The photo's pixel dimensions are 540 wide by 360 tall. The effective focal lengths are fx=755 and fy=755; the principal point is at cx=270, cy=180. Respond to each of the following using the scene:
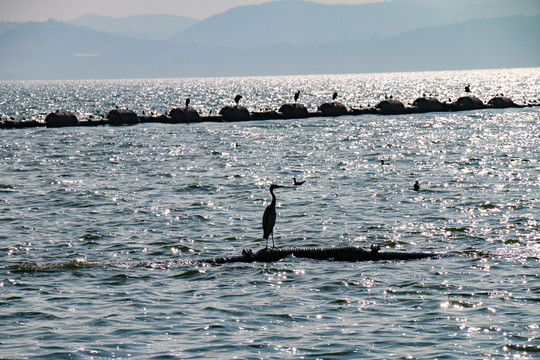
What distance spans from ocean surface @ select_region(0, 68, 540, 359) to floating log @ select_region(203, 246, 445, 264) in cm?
24

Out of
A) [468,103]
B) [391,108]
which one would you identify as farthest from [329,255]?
[468,103]

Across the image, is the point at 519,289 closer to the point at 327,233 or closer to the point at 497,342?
the point at 497,342

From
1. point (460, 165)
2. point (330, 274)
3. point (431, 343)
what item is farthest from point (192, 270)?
point (460, 165)

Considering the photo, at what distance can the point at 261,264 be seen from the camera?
20.0m

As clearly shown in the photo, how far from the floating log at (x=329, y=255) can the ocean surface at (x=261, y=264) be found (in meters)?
0.24

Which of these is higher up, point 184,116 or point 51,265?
point 184,116

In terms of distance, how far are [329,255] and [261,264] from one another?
1.83 m

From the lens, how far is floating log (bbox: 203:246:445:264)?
1986 cm

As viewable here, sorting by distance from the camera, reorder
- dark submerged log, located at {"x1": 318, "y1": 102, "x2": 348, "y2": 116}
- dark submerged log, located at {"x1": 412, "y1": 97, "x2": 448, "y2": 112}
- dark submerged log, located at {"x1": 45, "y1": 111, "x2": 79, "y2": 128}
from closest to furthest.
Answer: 1. dark submerged log, located at {"x1": 45, "y1": 111, "x2": 79, "y2": 128}
2. dark submerged log, located at {"x1": 318, "y1": 102, "x2": 348, "y2": 116}
3. dark submerged log, located at {"x1": 412, "y1": 97, "x2": 448, "y2": 112}

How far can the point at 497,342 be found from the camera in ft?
45.9

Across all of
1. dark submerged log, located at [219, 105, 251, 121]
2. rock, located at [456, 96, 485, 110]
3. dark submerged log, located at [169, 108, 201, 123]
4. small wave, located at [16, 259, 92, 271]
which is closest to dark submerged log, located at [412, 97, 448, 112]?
rock, located at [456, 96, 485, 110]

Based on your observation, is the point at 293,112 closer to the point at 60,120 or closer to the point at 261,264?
the point at 60,120

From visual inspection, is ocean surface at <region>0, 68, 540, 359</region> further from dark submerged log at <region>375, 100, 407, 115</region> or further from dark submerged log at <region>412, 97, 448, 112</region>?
dark submerged log at <region>412, 97, 448, 112</region>

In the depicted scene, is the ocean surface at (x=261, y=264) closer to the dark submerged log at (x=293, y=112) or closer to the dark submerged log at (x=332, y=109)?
the dark submerged log at (x=293, y=112)
